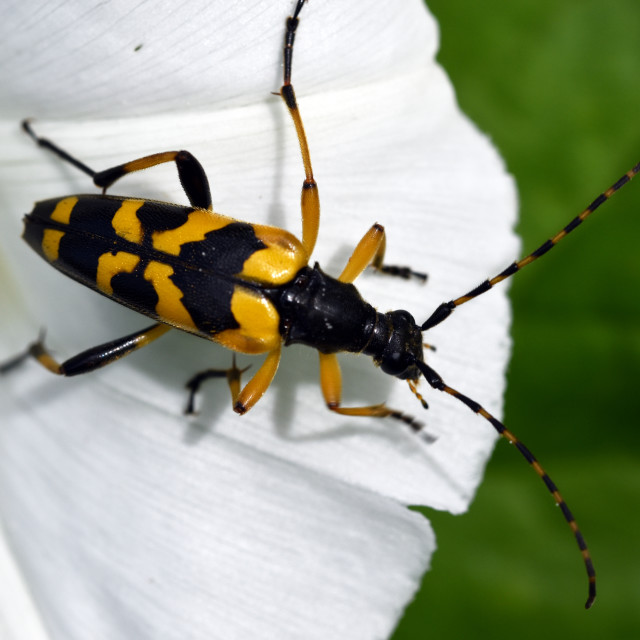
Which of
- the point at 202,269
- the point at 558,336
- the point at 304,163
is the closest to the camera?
the point at 304,163

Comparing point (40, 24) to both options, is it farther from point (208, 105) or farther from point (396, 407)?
point (396, 407)

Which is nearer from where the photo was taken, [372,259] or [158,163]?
[158,163]

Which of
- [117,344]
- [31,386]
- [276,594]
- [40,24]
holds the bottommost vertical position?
[276,594]

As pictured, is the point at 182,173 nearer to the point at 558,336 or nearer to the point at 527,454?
the point at 527,454

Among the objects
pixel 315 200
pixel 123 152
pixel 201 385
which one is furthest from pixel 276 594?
pixel 123 152

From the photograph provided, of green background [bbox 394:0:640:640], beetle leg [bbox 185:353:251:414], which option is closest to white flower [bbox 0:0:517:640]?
beetle leg [bbox 185:353:251:414]

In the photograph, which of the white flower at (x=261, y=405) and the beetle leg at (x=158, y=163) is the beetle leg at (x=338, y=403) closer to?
the white flower at (x=261, y=405)

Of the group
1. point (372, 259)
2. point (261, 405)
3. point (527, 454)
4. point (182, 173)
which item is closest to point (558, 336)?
point (527, 454)
